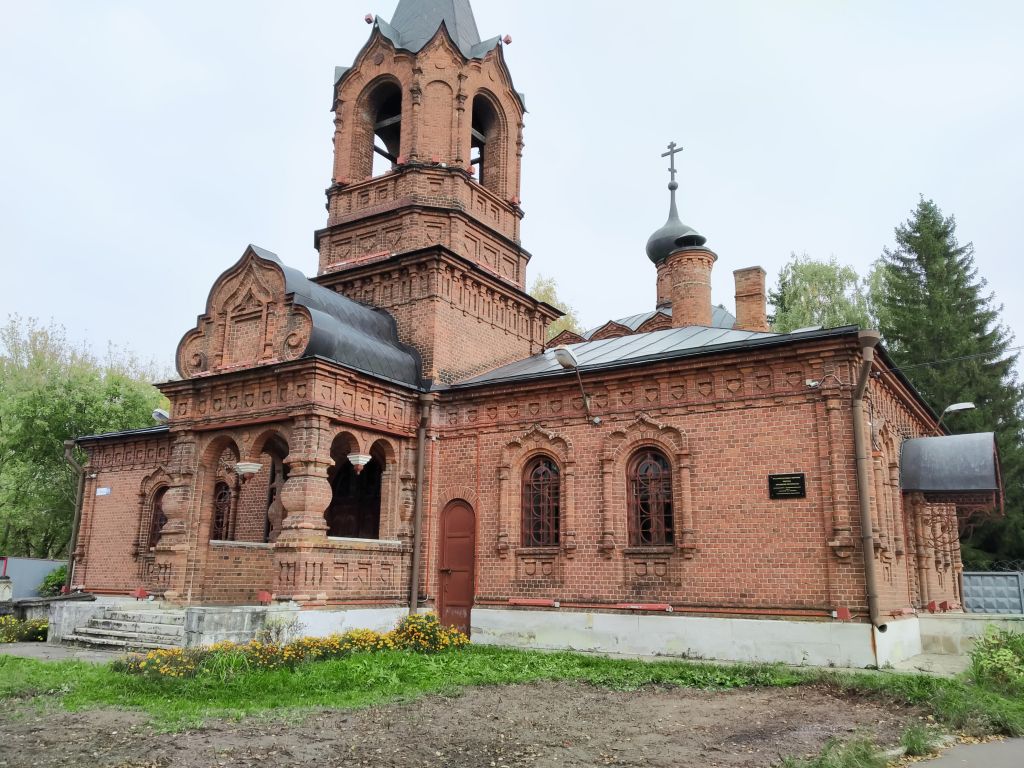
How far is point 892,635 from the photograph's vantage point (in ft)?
36.6

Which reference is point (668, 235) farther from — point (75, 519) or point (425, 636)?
point (75, 519)

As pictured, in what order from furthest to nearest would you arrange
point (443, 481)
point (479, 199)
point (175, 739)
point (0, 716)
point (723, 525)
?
point (479, 199), point (443, 481), point (723, 525), point (0, 716), point (175, 739)

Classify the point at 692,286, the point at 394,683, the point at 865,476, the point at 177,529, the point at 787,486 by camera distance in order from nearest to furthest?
the point at 394,683 → the point at 865,476 → the point at 787,486 → the point at 177,529 → the point at 692,286

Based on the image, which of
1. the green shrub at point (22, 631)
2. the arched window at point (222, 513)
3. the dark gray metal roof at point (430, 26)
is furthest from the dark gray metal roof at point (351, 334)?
the green shrub at point (22, 631)

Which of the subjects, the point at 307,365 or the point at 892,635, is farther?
the point at 307,365

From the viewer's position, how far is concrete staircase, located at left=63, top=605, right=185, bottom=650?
38.8 feet

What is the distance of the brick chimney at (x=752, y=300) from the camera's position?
18078 millimetres

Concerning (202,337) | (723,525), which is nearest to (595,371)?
(723,525)

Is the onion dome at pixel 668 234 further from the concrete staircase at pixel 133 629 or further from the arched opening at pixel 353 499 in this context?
the concrete staircase at pixel 133 629

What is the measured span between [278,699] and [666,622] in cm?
592

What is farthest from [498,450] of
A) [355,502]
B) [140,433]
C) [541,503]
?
[140,433]

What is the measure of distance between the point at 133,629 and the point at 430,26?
1331 cm

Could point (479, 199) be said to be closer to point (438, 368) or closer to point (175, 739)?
point (438, 368)

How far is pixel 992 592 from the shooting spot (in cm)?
1717
